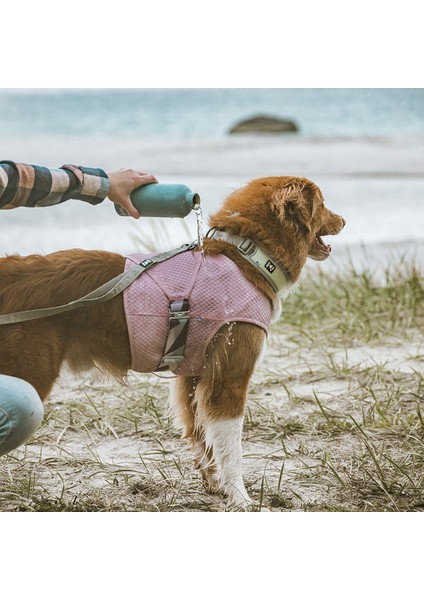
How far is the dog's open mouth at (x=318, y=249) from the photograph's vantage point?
2.79 m

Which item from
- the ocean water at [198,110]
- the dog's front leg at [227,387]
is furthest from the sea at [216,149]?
the dog's front leg at [227,387]

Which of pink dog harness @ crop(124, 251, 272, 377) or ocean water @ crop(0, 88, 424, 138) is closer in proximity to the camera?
pink dog harness @ crop(124, 251, 272, 377)

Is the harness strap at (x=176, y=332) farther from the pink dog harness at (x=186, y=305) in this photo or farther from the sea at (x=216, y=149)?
the sea at (x=216, y=149)

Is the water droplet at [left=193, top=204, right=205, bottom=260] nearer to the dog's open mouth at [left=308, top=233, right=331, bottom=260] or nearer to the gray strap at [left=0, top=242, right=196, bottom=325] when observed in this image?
the gray strap at [left=0, top=242, right=196, bottom=325]

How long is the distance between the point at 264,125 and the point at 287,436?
4.48ft

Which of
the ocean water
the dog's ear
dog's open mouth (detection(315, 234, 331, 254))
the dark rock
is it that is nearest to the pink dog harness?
the dog's ear

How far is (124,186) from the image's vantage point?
2.47 m

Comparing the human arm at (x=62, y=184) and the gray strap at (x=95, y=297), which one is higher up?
the human arm at (x=62, y=184)

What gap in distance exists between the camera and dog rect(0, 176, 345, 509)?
2.42 meters

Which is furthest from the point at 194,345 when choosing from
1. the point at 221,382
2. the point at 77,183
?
the point at 77,183

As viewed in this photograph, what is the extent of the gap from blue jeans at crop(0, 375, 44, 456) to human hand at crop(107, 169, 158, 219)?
687 millimetres

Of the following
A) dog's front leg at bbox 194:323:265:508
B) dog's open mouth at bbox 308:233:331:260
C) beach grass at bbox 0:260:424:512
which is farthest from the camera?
dog's open mouth at bbox 308:233:331:260

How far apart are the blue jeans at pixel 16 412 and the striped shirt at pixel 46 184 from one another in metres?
0.57

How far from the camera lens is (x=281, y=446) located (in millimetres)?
2969
